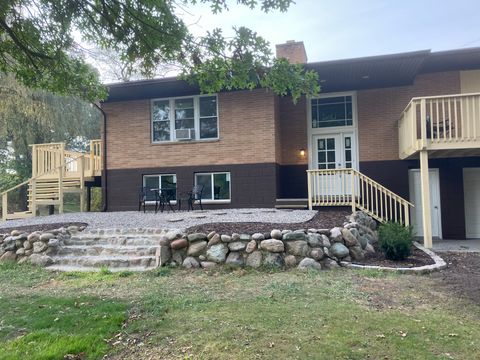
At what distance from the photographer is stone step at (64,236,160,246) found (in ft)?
27.2

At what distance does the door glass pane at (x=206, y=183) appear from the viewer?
521 inches

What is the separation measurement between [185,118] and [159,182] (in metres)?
2.53

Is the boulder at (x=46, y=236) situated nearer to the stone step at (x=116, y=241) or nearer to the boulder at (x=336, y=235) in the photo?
the stone step at (x=116, y=241)

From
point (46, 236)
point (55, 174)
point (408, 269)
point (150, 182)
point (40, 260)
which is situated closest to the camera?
point (408, 269)

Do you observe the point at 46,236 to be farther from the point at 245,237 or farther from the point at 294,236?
the point at 294,236

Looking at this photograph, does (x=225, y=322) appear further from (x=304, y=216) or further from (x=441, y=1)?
(x=441, y=1)

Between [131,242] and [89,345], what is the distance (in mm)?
4782

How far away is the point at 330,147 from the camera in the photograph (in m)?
13.3

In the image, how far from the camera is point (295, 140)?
44.2 ft

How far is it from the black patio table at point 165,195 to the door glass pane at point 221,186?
149 centimetres

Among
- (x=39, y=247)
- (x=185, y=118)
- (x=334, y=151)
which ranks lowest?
(x=39, y=247)

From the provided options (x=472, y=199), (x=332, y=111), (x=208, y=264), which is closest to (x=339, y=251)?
(x=208, y=264)

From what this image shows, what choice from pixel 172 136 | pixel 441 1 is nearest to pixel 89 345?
pixel 172 136

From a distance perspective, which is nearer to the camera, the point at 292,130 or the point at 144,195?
the point at 144,195
